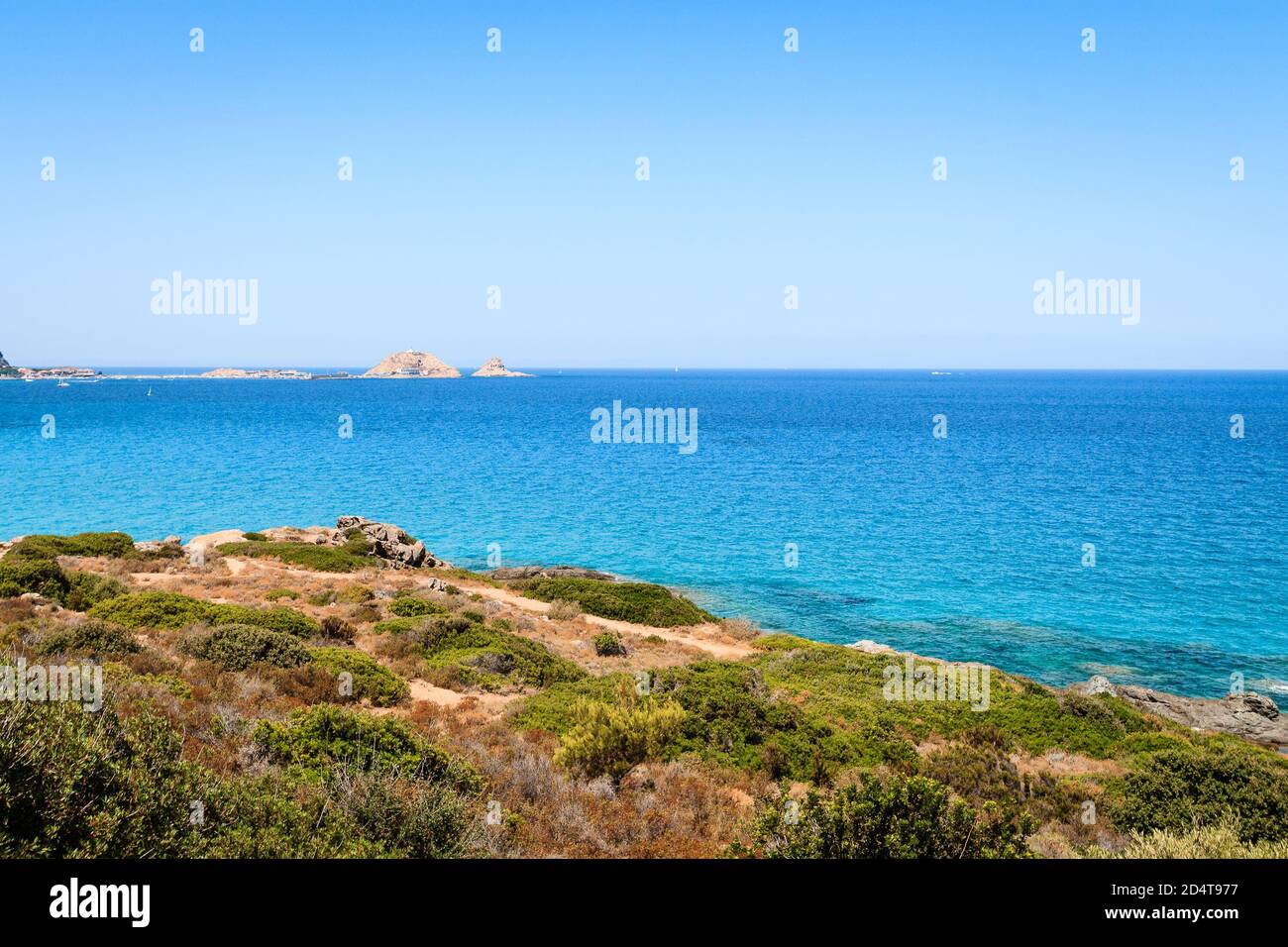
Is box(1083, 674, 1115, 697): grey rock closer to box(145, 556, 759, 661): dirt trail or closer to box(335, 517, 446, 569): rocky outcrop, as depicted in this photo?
box(145, 556, 759, 661): dirt trail

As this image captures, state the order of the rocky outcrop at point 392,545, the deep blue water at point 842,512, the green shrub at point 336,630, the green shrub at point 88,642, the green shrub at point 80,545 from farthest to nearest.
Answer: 1. the rocky outcrop at point 392,545
2. the deep blue water at point 842,512
3. the green shrub at point 80,545
4. the green shrub at point 336,630
5. the green shrub at point 88,642

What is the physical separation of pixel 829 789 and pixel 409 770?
696 cm

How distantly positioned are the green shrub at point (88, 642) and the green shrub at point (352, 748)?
6.25m

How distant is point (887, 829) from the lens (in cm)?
716

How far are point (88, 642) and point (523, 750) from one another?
28.7ft

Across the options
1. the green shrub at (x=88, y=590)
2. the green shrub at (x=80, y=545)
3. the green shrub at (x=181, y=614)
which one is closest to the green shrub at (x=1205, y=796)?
the green shrub at (x=181, y=614)

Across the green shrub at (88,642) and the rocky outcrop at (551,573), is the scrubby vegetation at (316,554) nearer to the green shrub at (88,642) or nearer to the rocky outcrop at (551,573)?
the rocky outcrop at (551,573)

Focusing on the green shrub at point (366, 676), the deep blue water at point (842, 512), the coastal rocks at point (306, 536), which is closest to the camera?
the green shrub at point (366, 676)

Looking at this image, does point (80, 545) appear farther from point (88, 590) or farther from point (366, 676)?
point (366, 676)

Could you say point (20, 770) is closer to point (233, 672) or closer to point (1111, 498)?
point (233, 672)

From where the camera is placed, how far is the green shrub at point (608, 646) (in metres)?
22.6

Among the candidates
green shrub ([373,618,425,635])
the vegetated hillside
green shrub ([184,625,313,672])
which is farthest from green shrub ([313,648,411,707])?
green shrub ([373,618,425,635])
